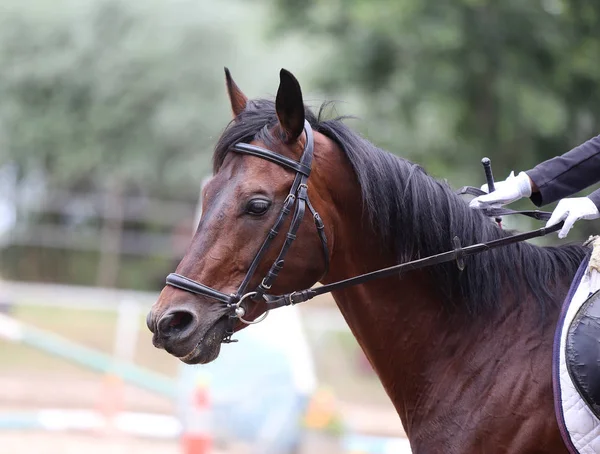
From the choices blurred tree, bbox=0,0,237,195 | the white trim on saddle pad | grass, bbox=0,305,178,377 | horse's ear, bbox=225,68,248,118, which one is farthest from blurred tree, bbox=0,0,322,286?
the white trim on saddle pad

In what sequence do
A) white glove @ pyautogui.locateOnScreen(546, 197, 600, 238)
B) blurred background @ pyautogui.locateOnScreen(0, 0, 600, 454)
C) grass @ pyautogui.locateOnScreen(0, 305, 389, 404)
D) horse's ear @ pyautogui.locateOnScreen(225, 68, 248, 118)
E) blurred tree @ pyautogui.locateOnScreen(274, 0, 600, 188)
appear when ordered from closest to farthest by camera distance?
white glove @ pyautogui.locateOnScreen(546, 197, 600, 238) → horse's ear @ pyautogui.locateOnScreen(225, 68, 248, 118) → blurred background @ pyautogui.locateOnScreen(0, 0, 600, 454) → blurred tree @ pyautogui.locateOnScreen(274, 0, 600, 188) → grass @ pyautogui.locateOnScreen(0, 305, 389, 404)

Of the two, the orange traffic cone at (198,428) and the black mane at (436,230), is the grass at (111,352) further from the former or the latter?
the black mane at (436,230)

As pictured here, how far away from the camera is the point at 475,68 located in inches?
431

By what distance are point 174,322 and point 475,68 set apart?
883 cm

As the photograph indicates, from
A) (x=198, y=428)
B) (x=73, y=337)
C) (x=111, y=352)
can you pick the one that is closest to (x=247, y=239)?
(x=198, y=428)

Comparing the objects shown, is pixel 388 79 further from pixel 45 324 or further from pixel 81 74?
pixel 81 74

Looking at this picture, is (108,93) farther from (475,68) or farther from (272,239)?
(272,239)

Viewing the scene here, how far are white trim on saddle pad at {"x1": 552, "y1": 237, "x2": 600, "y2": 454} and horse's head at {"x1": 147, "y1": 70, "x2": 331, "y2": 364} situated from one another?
89cm

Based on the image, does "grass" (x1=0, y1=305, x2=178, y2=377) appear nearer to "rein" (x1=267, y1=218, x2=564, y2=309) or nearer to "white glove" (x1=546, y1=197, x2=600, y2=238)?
"rein" (x1=267, y1=218, x2=564, y2=309)

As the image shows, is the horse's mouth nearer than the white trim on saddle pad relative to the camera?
No

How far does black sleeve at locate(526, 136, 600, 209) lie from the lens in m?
3.27

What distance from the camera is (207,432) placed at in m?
6.12

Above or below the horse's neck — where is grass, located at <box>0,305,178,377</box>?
below

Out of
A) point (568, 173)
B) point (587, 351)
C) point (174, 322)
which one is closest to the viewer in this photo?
point (587, 351)
